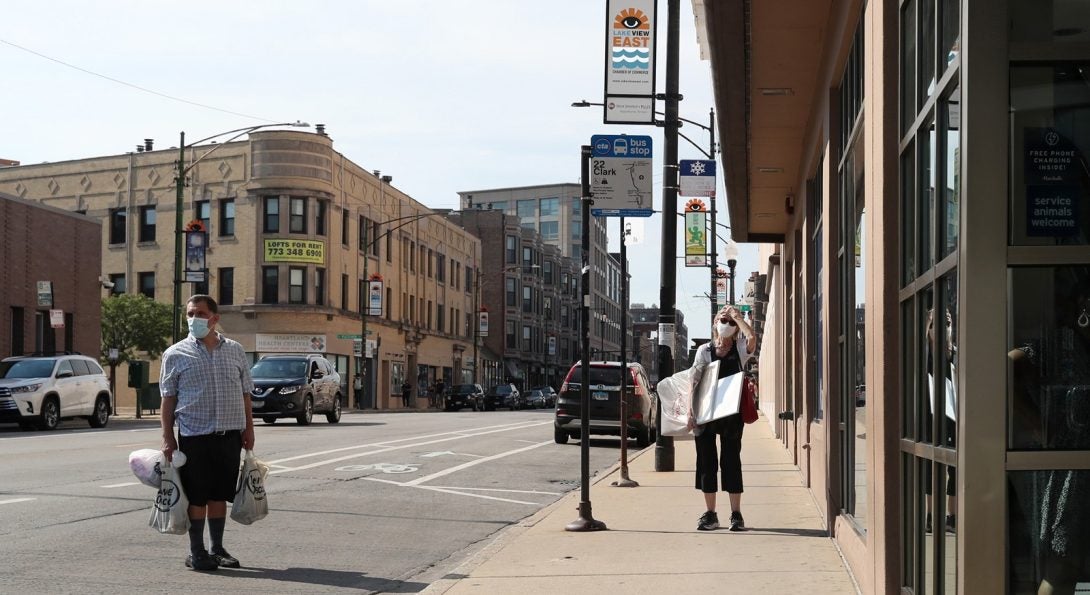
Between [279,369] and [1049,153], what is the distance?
2795 centimetres

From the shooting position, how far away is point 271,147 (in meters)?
57.6

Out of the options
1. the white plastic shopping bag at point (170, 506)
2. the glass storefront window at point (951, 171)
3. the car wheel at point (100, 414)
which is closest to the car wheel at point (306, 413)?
the car wheel at point (100, 414)

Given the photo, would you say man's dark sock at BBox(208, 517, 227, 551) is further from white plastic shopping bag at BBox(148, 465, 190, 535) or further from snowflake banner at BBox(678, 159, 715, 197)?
snowflake banner at BBox(678, 159, 715, 197)

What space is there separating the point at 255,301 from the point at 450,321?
26.7 metres

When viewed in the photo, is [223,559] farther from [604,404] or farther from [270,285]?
Answer: [270,285]

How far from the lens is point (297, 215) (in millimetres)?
57875

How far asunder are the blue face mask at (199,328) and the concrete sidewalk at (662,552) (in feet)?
7.69

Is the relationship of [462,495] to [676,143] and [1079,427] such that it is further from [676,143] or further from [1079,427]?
[1079,427]

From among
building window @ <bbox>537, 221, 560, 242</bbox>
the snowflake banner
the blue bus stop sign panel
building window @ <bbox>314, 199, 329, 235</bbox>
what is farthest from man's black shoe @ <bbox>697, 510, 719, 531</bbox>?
building window @ <bbox>537, 221, 560, 242</bbox>

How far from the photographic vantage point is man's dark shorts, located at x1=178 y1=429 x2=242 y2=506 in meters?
8.42

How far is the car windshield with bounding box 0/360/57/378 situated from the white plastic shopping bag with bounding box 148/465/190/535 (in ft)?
70.7

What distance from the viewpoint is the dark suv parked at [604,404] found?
23.8m

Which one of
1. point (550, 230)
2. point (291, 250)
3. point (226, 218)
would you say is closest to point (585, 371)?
point (291, 250)

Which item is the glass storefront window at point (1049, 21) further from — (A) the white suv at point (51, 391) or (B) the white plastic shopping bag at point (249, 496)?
(A) the white suv at point (51, 391)
